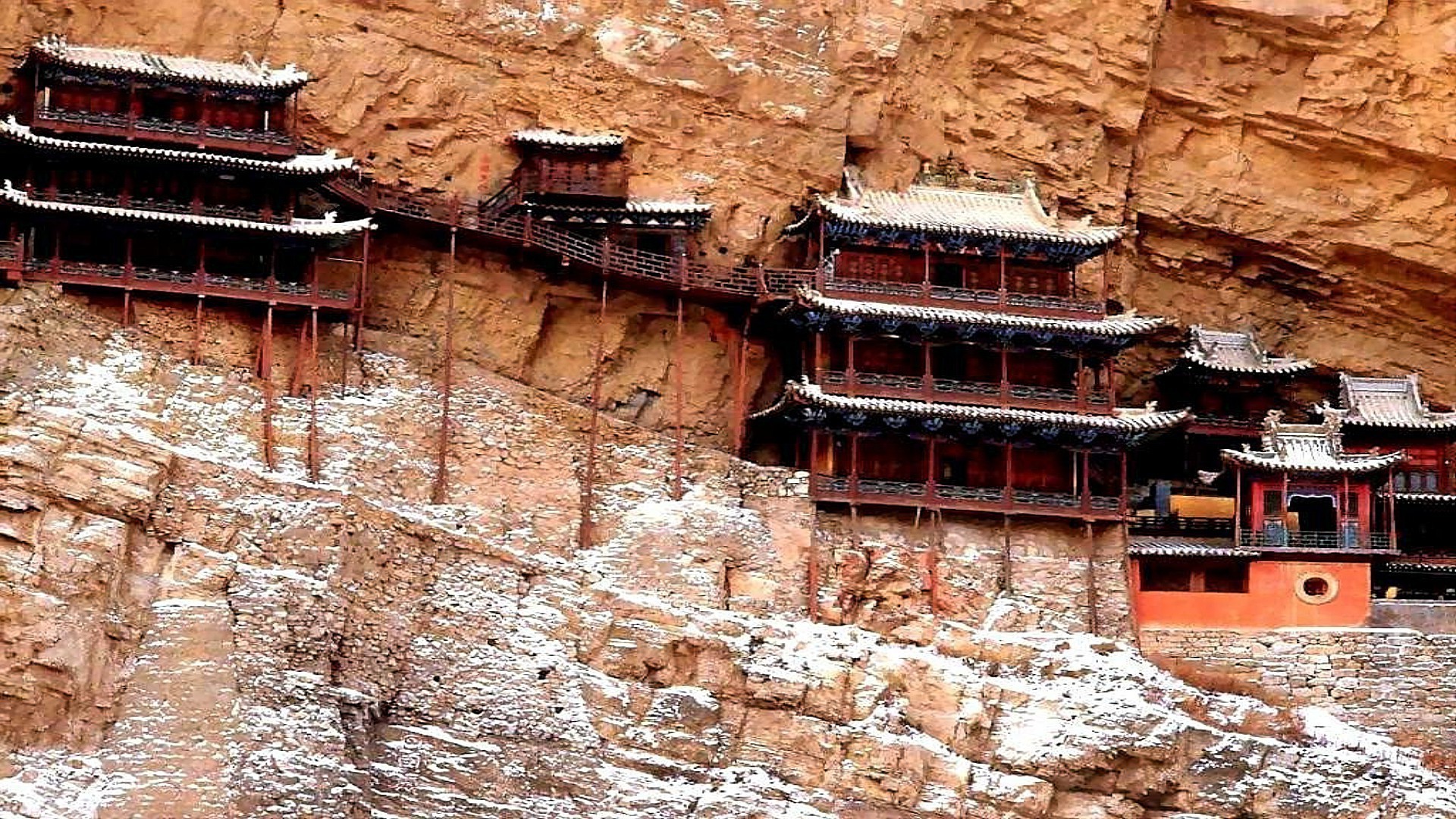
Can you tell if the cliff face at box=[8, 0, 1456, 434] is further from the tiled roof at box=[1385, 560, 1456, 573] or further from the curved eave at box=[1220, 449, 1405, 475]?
the curved eave at box=[1220, 449, 1405, 475]

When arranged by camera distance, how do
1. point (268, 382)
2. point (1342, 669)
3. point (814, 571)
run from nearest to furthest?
point (268, 382)
point (814, 571)
point (1342, 669)

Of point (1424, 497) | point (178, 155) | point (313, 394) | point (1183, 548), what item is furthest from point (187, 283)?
point (1424, 497)

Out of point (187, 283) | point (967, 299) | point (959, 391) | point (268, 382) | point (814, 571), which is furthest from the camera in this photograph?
point (967, 299)

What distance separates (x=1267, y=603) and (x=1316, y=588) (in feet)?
4.16

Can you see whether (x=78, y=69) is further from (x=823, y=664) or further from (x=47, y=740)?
(x=823, y=664)

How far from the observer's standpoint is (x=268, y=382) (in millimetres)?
50938

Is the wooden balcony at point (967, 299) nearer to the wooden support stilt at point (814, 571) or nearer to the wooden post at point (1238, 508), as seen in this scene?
the wooden post at point (1238, 508)

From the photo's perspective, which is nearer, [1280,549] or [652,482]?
[652,482]

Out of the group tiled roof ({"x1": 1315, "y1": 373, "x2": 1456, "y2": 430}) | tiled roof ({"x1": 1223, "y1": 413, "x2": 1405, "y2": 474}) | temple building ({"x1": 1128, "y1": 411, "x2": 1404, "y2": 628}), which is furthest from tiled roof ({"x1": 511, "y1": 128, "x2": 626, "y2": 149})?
tiled roof ({"x1": 1315, "y1": 373, "x2": 1456, "y2": 430})

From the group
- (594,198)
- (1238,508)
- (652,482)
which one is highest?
(594,198)

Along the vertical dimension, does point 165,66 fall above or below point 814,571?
above

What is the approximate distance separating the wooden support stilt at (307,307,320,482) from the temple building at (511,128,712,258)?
655cm

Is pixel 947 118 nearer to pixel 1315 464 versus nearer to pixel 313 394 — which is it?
pixel 1315 464

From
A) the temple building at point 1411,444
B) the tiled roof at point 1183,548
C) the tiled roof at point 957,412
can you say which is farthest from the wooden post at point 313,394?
the temple building at point 1411,444
